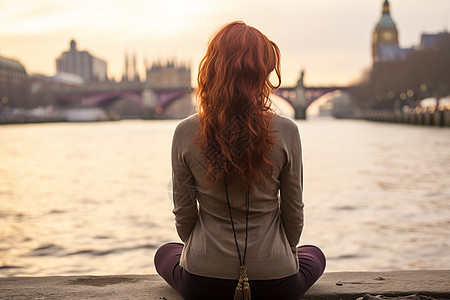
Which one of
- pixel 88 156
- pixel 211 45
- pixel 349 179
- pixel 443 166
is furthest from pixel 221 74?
pixel 88 156

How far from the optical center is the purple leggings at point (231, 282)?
2.15 meters

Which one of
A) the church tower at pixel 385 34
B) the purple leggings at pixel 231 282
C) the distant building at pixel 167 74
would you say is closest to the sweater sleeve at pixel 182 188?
the purple leggings at pixel 231 282

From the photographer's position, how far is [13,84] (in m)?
92.3

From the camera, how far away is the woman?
2014 millimetres

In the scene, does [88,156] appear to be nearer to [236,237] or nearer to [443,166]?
[443,166]

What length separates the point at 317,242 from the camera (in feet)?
18.6

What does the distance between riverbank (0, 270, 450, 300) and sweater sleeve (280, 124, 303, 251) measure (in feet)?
1.30

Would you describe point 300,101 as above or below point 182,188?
below

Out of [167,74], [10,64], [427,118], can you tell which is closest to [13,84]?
[10,64]

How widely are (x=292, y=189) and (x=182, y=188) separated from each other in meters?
0.38

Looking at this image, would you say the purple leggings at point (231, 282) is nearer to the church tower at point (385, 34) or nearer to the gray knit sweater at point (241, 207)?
the gray knit sweater at point (241, 207)

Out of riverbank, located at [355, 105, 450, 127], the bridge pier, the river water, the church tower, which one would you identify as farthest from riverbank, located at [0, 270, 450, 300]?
the church tower

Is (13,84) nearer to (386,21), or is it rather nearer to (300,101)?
(300,101)

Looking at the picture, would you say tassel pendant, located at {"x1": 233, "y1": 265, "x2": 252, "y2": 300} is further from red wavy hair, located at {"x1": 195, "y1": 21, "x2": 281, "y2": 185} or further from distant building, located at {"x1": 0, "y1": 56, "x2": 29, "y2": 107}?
distant building, located at {"x1": 0, "y1": 56, "x2": 29, "y2": 107}
